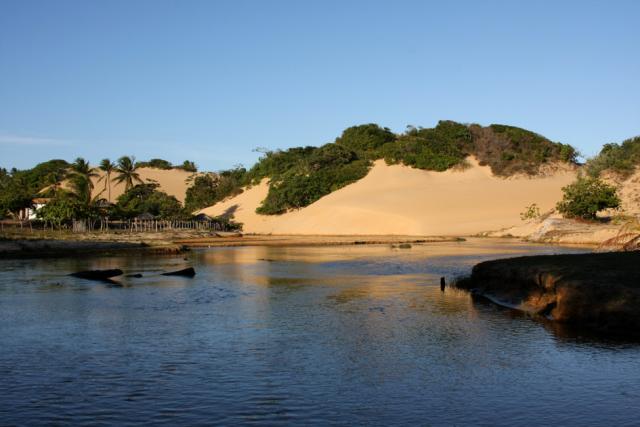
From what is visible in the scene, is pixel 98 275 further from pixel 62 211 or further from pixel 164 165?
pixel 164 165

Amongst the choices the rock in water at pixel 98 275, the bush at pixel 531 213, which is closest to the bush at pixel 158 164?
the bush at pixel 531 213

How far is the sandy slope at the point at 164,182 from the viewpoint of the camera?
14412 centimetres

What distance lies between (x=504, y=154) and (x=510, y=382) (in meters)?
93.2

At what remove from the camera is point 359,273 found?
1255 inches

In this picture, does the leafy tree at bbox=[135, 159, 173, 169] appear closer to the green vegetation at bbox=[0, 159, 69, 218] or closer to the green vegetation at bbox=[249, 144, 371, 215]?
the green vegetation at bbox=[0, 159, 69, 218]

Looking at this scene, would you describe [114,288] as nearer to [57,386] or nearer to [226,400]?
[57,386]

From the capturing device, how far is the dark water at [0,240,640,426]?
396 inches

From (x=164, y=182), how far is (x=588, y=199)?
111897 mm

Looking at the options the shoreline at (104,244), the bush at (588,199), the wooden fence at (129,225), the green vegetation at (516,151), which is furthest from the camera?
the green vegetation at (516,151)

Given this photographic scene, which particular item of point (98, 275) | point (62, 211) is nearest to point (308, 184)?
point (62, 211)

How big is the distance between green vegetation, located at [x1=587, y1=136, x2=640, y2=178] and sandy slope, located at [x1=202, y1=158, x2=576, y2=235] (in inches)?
302

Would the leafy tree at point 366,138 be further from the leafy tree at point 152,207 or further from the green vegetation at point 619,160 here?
the green vegetation at point 619,160

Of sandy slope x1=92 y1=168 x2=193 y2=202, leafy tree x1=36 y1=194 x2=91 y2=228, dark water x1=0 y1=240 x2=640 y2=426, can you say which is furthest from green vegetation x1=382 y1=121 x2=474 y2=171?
dark water x1=0 y1=240 x2=640 y2=426

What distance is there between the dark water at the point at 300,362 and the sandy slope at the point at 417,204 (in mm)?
56221
